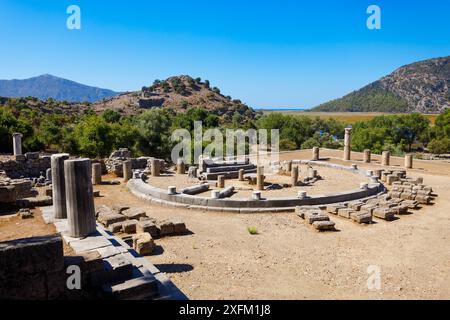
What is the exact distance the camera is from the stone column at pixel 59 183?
9930mm

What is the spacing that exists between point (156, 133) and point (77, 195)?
27053 mm

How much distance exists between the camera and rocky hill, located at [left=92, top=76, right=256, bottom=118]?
94206 mm

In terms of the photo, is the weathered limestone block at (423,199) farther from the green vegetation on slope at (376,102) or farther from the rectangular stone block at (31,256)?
the green vegetation on slope at (376,102)

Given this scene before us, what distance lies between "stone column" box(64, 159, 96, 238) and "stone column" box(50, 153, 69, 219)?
1.15 m

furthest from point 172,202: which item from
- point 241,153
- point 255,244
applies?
point 241,153

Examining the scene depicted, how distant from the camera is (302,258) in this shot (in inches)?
398

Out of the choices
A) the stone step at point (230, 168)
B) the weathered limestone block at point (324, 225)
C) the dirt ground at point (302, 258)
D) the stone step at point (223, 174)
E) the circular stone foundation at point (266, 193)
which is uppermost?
the stone step at point (230, 168)

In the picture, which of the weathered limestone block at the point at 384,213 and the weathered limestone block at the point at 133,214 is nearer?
the weathered limestone block at the point at 133,214

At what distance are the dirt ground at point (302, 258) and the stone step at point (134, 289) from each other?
1.08m

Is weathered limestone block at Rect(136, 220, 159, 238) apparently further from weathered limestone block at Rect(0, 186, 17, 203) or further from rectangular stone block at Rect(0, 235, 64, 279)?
rectangular stone block at Rect(0, 235, 64, 279)

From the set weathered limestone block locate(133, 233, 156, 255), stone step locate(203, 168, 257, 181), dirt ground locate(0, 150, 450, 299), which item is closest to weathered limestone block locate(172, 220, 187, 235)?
dirt ground locate(0, 150, 450, 299)

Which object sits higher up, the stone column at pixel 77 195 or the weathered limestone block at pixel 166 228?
the stone column at pixel 77 195

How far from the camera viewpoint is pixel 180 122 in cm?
4741

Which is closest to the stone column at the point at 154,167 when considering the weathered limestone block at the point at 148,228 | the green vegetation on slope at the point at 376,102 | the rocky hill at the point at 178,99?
the weathered limestone block at the point at 148,228
